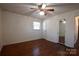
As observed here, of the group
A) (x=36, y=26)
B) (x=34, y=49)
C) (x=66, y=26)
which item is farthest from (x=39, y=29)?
(x=66, y=26)

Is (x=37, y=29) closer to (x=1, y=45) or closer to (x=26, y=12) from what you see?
(x=26, y=12)

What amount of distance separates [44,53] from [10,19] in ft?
2.53

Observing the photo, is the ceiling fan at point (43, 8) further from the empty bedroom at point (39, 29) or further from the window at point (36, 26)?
the window at point (36, 26)

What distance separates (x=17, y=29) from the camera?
1.60 m

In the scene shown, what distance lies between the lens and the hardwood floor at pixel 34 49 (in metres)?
1.56

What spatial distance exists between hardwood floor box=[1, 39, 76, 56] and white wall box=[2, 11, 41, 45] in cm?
9

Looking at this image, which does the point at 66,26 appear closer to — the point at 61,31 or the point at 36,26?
the point at 61,31

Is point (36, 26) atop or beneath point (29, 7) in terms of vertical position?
beneath

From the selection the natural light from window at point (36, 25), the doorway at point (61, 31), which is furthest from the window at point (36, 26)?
the doorway at point (61, 31)

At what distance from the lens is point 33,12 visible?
1.55 meters

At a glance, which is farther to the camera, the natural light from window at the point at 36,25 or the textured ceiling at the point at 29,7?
the natural light from window at the point at 36,25

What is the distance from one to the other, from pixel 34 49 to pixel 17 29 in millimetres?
429

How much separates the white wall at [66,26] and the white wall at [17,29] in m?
0.21

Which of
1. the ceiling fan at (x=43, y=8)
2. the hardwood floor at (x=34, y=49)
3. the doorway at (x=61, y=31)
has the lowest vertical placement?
the hardwood floor at (x=34, y=49)
